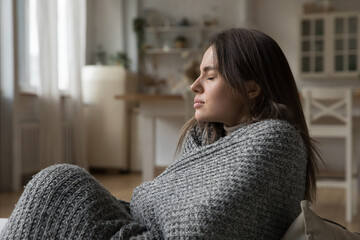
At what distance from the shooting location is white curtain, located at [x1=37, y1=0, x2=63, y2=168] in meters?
4.86

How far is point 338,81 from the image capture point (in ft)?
19.9

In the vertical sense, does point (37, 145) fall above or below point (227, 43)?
below

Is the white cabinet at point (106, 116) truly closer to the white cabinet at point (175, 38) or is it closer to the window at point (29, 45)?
the white cabinet at point (175, 38)

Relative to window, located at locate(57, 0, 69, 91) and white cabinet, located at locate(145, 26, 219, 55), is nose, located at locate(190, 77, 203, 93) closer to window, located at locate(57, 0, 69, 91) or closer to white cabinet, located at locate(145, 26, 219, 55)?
window, located at locate(57, 0, 69, 91)

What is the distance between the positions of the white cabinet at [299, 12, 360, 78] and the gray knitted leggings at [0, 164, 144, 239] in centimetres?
523

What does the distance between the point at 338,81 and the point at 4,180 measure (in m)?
3.84

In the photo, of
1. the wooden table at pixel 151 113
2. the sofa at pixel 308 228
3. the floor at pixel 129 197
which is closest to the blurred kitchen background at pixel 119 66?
the wooden table at pixel 151 113

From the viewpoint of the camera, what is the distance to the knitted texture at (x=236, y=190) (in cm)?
101

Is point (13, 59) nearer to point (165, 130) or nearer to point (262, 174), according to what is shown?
point (165, 130)

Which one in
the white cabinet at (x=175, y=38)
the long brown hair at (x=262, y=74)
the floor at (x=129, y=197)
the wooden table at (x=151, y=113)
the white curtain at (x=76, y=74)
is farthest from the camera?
the white cabinet at (x=175, y=38)

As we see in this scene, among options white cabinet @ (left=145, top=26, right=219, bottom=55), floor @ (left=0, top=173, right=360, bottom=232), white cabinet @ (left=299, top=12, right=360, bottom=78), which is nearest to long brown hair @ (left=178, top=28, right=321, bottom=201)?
floor @ (left=0, top=173, right=360, bottom=232)

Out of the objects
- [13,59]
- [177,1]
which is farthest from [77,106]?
[177,1]

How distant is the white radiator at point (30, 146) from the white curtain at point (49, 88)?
0.06m

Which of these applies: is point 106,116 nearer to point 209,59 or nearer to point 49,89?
point 49,89
